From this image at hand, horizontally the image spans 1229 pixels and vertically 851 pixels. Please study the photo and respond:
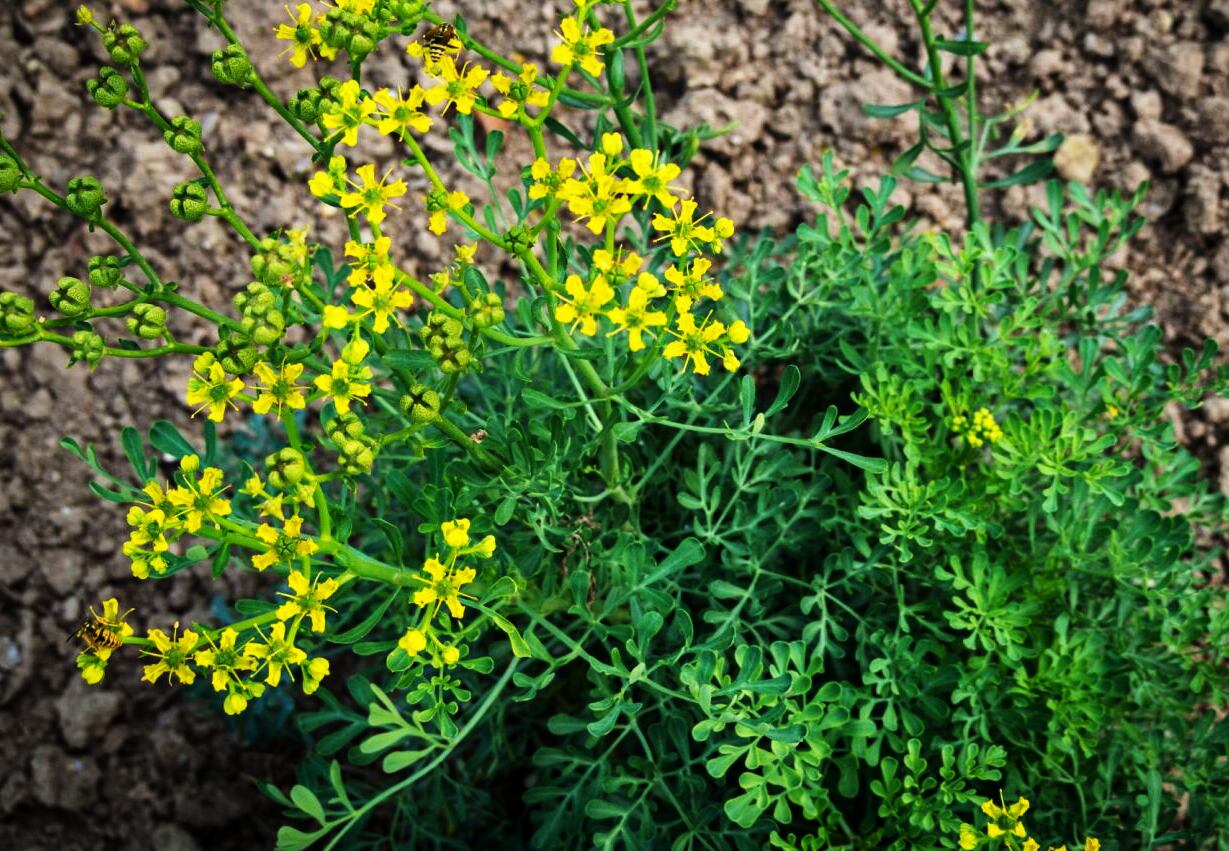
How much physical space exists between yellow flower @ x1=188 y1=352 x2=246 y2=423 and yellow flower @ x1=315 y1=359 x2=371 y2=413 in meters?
0.15

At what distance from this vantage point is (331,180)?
1.63 meters

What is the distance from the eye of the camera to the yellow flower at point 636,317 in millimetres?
1644

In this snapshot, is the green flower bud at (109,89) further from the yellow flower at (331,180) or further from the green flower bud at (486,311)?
the green flower bud at (486,311)

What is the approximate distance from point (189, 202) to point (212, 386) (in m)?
0.27

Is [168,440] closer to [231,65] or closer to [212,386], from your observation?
[212,386]

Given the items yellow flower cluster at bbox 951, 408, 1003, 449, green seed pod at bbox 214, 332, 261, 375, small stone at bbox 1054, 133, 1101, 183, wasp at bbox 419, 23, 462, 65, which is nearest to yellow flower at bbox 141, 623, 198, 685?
green seed pod at bbox 214, 332, 261, 375

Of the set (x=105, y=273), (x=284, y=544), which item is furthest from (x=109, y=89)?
(x=284, y=544)

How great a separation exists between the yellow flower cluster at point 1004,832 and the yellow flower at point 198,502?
1374 mm

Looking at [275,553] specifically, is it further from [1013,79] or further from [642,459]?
[1013,79]

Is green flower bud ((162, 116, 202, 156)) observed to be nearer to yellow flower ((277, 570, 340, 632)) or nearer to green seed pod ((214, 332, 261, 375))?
green seed pod ((214, 332, 261, 375))

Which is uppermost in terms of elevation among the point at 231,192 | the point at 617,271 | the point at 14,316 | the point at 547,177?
the point at 547,177

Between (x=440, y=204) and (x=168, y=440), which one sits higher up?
(x=440, y=204)

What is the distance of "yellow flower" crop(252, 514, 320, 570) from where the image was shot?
5.22 ft

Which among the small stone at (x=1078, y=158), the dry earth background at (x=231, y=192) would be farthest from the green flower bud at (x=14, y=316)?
the small stone at (x=1078, y=158)
